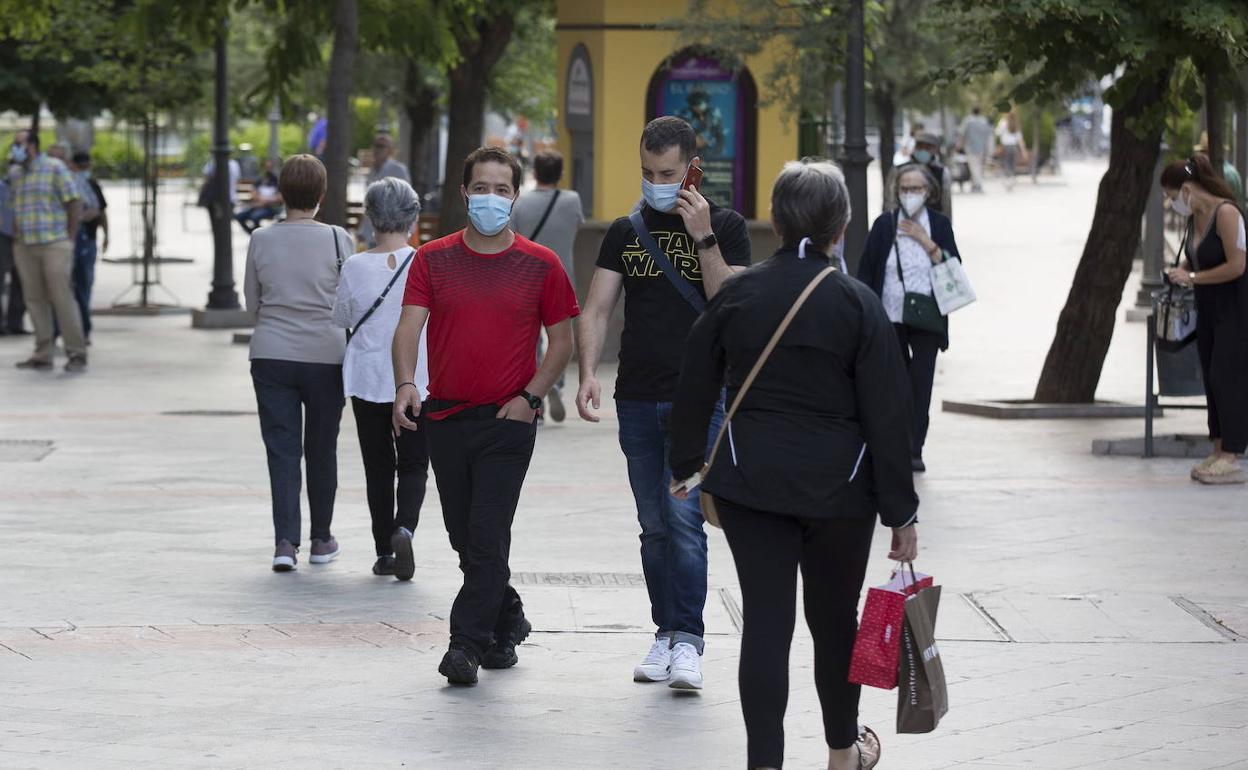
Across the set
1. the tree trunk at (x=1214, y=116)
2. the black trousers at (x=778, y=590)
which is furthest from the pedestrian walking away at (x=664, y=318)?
the tree trunk at (x=1214, y=116)

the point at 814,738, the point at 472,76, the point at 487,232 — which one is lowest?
the point at 814,738

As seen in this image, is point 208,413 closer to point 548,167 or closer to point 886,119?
point 548,167

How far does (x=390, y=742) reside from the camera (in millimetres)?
6207

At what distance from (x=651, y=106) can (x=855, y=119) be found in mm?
4762

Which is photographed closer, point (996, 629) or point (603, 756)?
point (603, 756)

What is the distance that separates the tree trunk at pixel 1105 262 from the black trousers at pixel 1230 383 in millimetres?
2667

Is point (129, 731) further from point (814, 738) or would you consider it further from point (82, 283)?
point (82, 283)

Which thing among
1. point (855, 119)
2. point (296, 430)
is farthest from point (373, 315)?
point (855, 119)

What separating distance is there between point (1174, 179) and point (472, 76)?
50.5 ft

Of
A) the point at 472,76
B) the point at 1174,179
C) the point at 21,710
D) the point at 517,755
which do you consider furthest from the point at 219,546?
the point at 472,76

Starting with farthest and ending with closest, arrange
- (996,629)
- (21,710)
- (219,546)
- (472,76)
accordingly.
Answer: (472,76), (219,546), (996,629), (21,710)

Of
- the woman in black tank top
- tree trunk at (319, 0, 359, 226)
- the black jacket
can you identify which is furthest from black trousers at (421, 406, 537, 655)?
tree trunk at (319, 0, 359, 226)

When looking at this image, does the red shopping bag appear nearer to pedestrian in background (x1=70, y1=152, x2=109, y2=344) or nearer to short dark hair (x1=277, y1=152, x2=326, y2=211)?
short dark hair (x1=277, y1=152, x2=326, y2=211)

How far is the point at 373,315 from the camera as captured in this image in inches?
340
